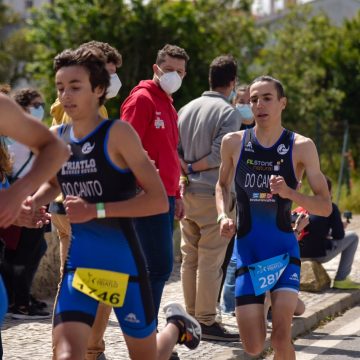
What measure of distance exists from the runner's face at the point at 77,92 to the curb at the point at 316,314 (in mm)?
2951

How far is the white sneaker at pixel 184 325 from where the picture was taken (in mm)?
5949

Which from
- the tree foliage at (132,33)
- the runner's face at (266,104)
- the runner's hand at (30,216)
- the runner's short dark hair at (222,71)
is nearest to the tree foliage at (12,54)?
the tree foliage at (132,33)

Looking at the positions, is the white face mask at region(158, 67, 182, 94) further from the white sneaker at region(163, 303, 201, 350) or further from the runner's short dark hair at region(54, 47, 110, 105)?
the runner's short dark hair at region(54, 47, 110, 105)

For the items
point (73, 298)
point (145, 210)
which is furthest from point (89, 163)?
point (73, 298)

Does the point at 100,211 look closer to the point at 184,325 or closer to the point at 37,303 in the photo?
the point at 184,325

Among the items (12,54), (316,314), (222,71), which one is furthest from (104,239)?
(12,54)

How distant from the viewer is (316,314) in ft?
29.8

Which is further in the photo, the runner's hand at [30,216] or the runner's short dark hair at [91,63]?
the runner's short dark hair at [91,63]

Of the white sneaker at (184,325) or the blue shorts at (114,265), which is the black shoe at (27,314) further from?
the blue shorts at (114,265)

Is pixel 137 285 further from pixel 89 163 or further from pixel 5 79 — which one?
pixel 5 79

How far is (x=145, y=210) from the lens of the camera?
494 centimetres

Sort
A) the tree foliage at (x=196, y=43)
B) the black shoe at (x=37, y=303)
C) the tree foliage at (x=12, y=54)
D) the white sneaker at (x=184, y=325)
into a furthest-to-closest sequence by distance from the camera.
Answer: the tree foliage at (x=12, y=54) → the tree foliage at (x=196, y=43) → the black shoe at (x=37, y=303) → the white sneaker at (x=184, y=325)

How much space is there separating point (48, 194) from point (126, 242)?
55 centimetres

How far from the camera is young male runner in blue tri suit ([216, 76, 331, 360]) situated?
19.6 ft
